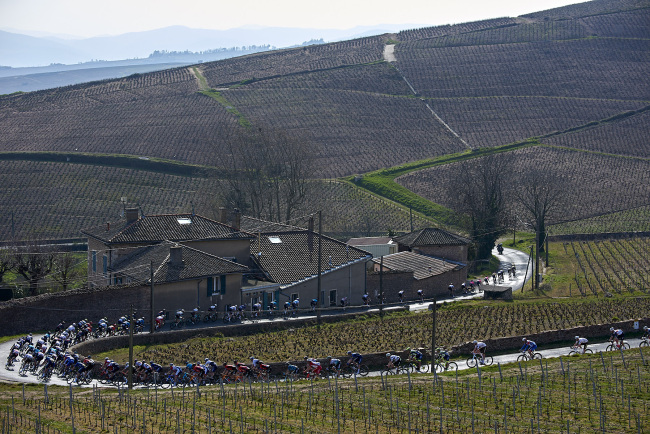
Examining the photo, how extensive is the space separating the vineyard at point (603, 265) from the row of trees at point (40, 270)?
31.3 m

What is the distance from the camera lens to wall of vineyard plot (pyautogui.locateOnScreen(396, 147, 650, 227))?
94.2m

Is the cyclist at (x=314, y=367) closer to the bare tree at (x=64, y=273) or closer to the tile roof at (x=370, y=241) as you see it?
the bare tree at (x=64, y=273)

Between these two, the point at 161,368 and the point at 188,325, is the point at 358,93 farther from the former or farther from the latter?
the point at 161,368

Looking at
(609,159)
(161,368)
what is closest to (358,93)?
(609,159)

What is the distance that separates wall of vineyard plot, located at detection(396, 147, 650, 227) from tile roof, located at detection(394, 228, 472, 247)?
725 inches

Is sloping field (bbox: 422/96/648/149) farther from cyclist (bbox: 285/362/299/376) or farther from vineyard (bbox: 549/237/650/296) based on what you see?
cyclist (bbox: 285/362/299/376)

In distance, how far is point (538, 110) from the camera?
12825 cm

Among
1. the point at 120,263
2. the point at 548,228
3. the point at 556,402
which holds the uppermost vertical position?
the point at 548,228

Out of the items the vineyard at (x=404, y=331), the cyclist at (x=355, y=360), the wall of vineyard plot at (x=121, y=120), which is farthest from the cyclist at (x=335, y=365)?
the wall of vineyard plot at (x=121, y=120)

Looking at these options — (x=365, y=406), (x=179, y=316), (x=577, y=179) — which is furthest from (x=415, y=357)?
(x=577, y=179)

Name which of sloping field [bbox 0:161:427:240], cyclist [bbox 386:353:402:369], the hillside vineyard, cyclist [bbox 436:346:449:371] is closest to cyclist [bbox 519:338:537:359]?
cyclist [bbox 436:346:449:371]

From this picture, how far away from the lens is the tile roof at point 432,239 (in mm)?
67062

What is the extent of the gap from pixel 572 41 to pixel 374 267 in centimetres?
10985

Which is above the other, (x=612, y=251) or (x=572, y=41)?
(x=572, y=41)
